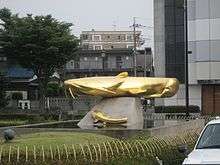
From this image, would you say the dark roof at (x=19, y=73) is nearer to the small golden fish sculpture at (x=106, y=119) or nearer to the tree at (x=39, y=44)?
the tree at (x=39, y=44)

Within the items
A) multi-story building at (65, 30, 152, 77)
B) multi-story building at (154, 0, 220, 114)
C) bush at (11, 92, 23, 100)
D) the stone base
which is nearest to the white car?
the stone base

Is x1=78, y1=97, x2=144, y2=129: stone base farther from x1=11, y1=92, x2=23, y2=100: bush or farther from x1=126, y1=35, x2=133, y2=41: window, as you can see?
x1=126, y1=35, x2=133, y2=41: window

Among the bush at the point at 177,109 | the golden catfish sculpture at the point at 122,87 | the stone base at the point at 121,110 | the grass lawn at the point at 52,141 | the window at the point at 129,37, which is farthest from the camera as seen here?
the window at the point at 129,37

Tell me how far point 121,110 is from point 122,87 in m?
0.79

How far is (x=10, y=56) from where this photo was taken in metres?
52.7

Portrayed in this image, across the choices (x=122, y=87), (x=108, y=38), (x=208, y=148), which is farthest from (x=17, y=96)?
(x=108, y=38)

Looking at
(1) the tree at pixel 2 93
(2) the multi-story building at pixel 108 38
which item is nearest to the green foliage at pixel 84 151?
(1) the tree at pixel 2 93

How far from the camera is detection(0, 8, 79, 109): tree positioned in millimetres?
51062

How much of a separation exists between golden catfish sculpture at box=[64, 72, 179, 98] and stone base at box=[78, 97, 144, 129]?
0.78 ft

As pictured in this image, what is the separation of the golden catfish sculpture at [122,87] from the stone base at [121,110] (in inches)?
9.3

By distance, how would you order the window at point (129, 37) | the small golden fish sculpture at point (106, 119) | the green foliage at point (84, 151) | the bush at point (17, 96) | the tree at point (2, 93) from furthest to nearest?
1. the window at point (129, 37)
2. the bush at point (17, 96)
3. the tree at point (2, 93)
4. the small golden fish sculpture at point (106, 119)
5. the green foliage at point (84, 151)

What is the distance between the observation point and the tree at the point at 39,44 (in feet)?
168

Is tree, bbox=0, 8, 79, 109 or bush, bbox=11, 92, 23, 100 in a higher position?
tree, bbox=0, 8, 79, 109

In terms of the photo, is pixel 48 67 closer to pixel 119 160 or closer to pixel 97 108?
pixel 97 108
